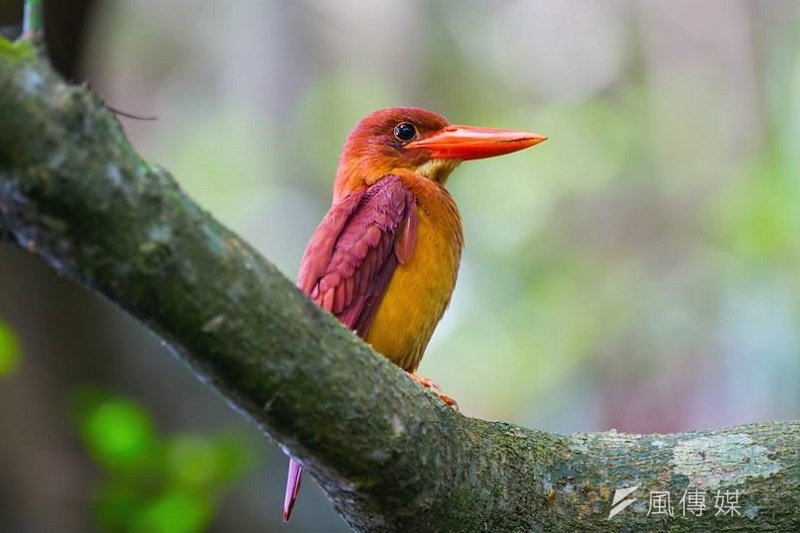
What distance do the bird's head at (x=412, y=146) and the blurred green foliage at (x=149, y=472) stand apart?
0.97 metres

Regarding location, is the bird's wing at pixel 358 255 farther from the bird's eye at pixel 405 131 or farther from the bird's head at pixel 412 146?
the bird's eye at pixel 405 131

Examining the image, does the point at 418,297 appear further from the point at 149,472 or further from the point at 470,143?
the point at 149,472

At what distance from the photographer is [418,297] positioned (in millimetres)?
3033

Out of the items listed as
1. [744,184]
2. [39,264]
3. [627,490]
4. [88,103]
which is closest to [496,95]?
[744,184]

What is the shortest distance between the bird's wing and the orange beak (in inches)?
21.9

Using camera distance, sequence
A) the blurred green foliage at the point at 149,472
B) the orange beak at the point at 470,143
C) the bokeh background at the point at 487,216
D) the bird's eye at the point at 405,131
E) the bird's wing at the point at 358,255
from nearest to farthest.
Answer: the bird's wing at the point at 358,255, the blurred green foliage at the point at 149,472, the orange beak at the point at 470,143, the bird's eye at the point at 405,131, the bokeh background at the point at 487,216

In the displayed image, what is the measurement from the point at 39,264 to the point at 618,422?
3647 millimetres

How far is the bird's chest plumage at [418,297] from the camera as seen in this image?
3.00 meters

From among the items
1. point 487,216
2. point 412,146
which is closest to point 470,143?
point 412,146

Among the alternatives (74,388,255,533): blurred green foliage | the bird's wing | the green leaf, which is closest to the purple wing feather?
the bird's wing

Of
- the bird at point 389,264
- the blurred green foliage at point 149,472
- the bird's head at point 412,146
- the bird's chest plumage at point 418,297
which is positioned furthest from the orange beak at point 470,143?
the blurred green foliage at point 149,472

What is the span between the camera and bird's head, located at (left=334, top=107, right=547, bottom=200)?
368 cm

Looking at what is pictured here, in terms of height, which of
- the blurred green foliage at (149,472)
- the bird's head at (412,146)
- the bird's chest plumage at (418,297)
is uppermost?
the bird's head at (412,146)

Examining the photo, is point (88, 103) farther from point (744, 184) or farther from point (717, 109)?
point (717, 109)
